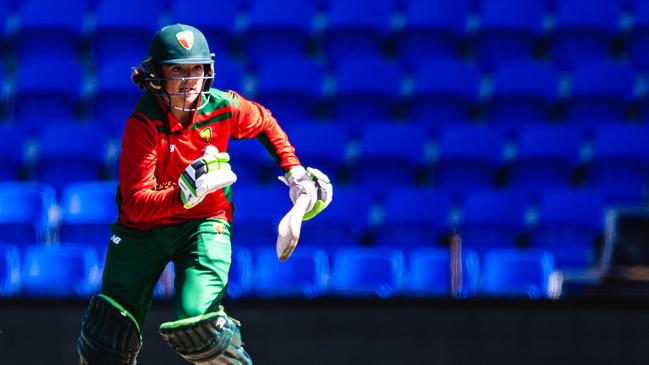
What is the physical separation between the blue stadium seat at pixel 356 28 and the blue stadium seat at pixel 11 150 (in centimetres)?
289

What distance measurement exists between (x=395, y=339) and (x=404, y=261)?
296 centimetres

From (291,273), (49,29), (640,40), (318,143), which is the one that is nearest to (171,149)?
(291,273)

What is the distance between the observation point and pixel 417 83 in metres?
9.52

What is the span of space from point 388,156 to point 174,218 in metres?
4.68

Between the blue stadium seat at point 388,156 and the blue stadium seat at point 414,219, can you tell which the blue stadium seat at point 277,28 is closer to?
the blue stadium seat at point 388,156

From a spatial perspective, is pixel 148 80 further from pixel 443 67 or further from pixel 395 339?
pixel 443 67

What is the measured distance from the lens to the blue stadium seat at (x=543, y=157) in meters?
9.11

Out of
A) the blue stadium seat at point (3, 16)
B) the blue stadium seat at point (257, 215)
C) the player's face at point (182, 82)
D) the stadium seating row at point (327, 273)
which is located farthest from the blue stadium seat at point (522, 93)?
the player's face at point (182, 82)

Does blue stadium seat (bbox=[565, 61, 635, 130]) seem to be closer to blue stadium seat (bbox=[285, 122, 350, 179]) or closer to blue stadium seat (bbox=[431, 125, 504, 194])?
blue stadium seat (bbox=[431, 125, 504, 194])

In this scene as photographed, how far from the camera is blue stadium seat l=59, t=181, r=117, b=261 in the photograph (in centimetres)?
815

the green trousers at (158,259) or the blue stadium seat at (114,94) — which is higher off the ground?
the blue stadium seat at (114,94)

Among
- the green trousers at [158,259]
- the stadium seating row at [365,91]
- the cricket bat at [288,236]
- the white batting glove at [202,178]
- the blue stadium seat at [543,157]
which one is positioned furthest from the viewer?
the stadium seating row at [365,91]

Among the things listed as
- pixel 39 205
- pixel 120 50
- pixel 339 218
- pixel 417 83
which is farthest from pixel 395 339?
→ pixel 120 50

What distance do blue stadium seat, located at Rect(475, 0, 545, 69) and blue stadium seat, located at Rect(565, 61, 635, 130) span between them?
0.62 m
